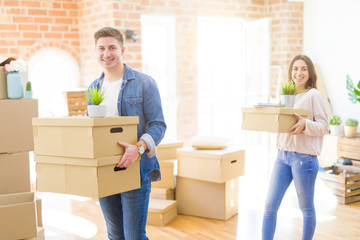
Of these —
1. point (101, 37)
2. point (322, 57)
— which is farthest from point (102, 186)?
point (322, 57)

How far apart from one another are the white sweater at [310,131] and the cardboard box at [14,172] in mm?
1692

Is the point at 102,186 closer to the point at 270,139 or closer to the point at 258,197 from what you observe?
the point at 258,197

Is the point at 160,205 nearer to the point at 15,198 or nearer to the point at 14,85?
the point at 15,198

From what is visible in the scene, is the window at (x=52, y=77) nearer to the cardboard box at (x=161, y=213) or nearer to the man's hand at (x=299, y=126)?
the cardboard box at (x=161, y=213)

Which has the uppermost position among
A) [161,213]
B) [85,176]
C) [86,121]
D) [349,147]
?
[86,121]

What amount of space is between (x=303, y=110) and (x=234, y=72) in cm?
355

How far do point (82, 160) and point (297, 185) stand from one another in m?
1.39

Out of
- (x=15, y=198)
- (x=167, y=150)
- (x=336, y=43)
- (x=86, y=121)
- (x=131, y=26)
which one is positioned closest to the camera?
A: (x=86, y=121)

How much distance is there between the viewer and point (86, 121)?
1717 millimetres

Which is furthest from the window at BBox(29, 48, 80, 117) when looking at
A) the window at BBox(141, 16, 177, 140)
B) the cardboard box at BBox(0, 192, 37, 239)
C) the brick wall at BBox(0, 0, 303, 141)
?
the cardboard box at BBox(0, 192, 37, 239)

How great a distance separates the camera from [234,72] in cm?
602

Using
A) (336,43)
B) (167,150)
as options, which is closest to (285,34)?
(336,43)

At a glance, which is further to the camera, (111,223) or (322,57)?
(322,57)

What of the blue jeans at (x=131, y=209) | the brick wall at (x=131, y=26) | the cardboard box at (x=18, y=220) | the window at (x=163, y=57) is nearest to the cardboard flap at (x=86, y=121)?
the blue jeans at (x=131, y=209)
